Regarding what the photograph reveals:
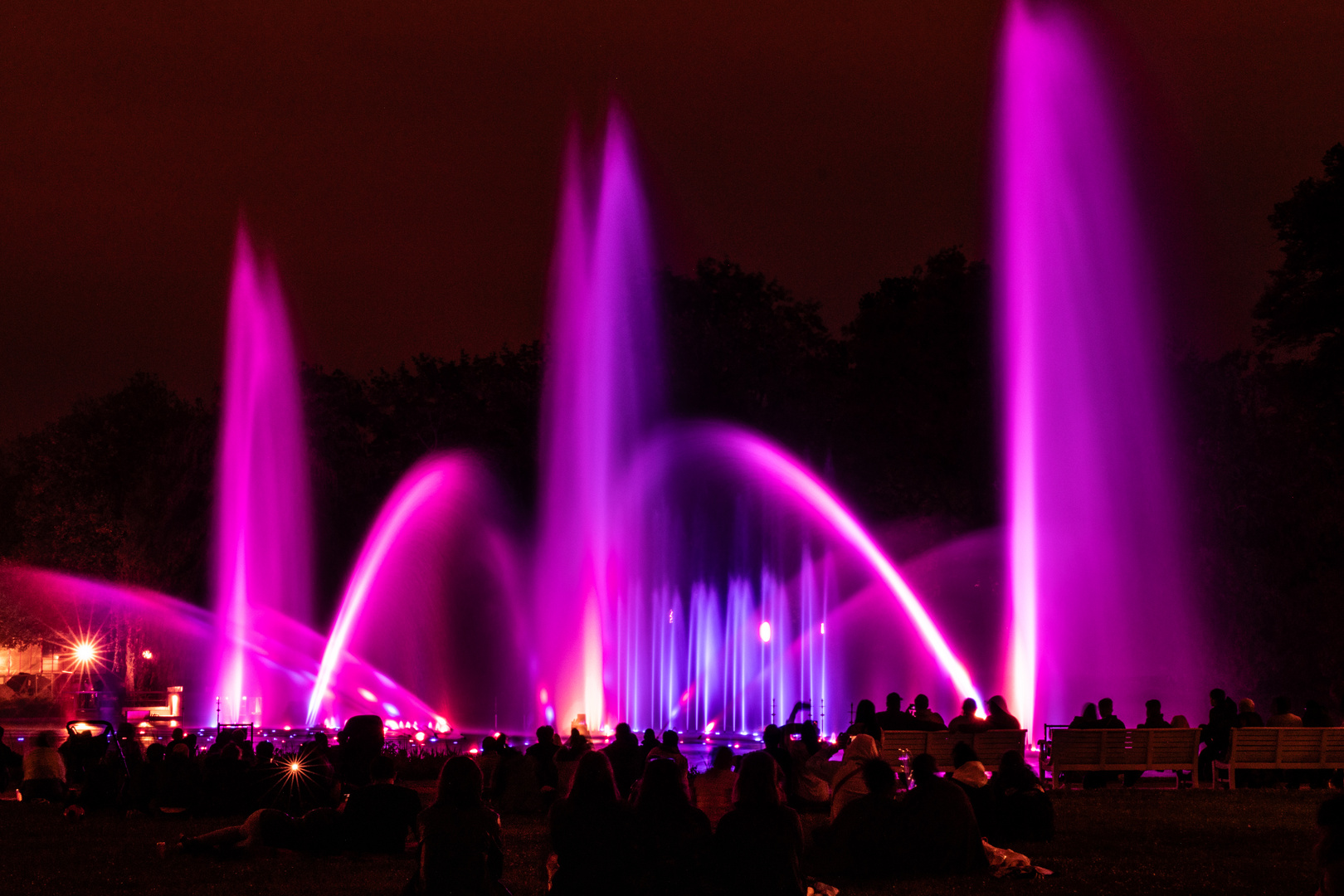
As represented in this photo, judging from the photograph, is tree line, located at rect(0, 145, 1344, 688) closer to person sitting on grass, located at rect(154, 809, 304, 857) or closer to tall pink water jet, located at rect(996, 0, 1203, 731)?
tall pink water jet, located at rect(996, 0, 1203, 731)

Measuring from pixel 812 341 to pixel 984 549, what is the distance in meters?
11.2

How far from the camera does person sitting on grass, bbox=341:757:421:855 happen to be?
12.2m

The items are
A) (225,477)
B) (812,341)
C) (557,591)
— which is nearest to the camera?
(557,591)

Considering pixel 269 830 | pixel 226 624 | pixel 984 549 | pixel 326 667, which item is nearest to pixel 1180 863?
pixel 269 830

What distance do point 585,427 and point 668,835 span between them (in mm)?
27026

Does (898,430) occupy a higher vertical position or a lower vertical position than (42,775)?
higher

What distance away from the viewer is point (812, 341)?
177 ft

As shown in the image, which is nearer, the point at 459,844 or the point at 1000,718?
the point at 459,844

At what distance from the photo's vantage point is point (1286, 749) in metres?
17.7

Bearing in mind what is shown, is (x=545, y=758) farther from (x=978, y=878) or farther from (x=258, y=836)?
(x=978, y=878)

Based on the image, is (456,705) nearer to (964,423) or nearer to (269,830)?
(964,423)

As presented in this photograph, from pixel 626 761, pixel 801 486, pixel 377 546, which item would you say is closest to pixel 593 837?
pixel 626 761

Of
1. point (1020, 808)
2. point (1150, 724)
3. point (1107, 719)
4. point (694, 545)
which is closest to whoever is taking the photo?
point (1020, 808)

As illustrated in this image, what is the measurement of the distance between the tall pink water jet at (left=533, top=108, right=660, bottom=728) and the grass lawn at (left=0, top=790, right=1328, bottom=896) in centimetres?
1728
